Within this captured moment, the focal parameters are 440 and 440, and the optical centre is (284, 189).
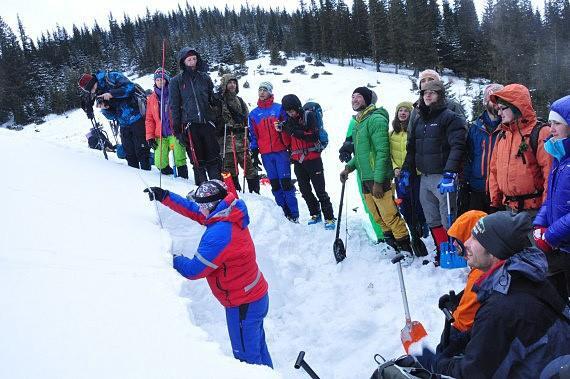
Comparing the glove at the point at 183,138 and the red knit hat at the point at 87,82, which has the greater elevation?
the red knit hat at the point at 87,82

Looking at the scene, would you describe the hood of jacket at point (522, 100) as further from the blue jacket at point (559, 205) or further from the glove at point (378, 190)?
the glove at point (378, 190)

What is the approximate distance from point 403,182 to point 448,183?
3.44 feet

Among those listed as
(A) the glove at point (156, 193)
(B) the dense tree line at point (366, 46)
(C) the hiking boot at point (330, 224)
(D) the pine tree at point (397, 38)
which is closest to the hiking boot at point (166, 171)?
(C) the hiking boot at point (330, 224)

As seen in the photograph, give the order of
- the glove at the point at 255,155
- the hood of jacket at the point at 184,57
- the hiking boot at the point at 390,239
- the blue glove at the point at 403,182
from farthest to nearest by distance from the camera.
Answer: the glove at the point at 255,155 < the hood of jacket at the point at 184,57 < the hiking boot at the point at 390,239 < the blue glove at the point at 403,182

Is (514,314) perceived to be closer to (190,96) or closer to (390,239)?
(390,239)

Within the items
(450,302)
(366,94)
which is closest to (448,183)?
(366,94)

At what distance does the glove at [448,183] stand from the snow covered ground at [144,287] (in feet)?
3.16

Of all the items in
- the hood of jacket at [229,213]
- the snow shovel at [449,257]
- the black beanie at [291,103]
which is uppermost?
the black beanie at [291,103]

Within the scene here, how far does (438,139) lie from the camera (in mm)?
5020

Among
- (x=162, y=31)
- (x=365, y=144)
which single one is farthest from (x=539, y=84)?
(x=162, y=31)

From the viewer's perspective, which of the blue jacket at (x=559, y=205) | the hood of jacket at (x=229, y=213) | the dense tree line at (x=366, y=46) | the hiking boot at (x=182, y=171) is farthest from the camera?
the dense tree line at (x=366, y=46)

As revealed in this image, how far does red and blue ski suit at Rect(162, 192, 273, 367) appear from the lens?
379 centimetres

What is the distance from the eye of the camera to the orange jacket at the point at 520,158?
12.9ft

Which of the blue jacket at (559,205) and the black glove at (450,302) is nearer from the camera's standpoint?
the black glove at (450,302)
